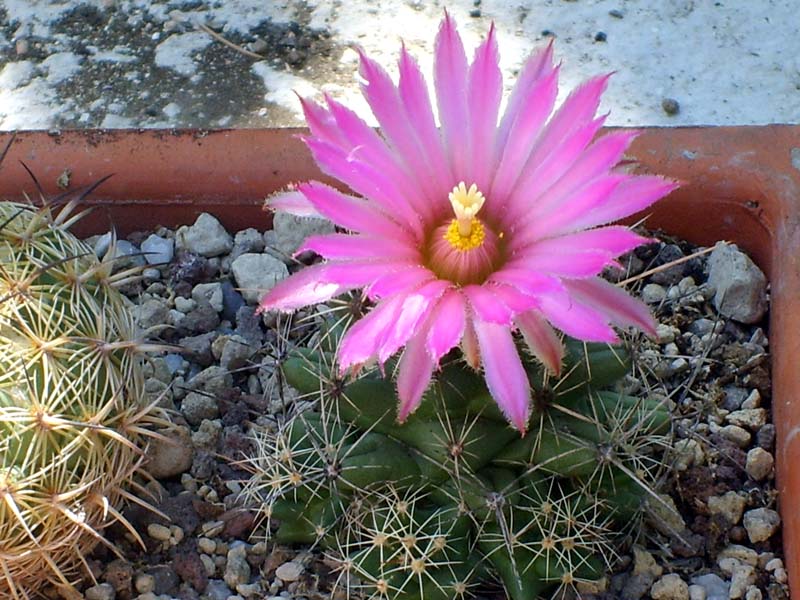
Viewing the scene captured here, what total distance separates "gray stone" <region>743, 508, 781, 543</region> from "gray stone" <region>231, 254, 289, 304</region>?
0.66 m

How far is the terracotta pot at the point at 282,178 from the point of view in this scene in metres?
1.40

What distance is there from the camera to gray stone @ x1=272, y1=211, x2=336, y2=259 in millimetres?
1557

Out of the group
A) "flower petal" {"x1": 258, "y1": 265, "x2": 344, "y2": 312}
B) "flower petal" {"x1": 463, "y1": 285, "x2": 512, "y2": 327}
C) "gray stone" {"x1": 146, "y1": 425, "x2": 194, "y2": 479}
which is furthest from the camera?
"gray stone" {"x1": 146, "y1": 425, "x2": 194, "y2": 479}

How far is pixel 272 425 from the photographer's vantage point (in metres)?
1.35

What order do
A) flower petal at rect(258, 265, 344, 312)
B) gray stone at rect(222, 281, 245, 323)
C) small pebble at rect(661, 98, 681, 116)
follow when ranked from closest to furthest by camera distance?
1. flower petal at rect(258, 265, 344, 312)
2. gray stone at rect(222, 281, 245, 323)
3. small pebble at rect(661, 98, 681, 116)

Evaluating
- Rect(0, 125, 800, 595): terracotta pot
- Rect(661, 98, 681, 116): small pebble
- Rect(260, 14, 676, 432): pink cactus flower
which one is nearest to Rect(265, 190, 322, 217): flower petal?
Rect(260, 14, 676, 432): pink cactus flower

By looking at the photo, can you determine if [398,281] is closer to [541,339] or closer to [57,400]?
[541,339]

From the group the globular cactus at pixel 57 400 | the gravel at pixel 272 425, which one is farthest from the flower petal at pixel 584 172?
the globular cactus at pixel 57 400

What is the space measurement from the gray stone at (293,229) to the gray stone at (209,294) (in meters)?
0.10

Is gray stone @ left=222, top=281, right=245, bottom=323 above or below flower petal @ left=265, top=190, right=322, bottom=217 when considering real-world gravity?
below

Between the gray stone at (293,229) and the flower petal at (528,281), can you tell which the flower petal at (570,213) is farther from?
the gray stone at (293,229)

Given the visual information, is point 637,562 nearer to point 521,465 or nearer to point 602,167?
point 521,465

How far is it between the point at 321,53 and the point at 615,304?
123cm

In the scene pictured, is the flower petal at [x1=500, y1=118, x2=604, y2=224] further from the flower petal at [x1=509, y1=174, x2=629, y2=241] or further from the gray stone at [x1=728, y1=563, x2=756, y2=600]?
the gray stone at [x1=728, y1=563, x2=756, y2=600]
